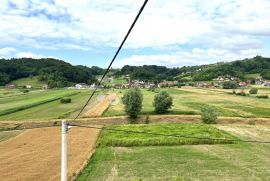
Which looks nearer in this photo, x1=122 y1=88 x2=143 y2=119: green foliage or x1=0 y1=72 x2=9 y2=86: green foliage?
x1=122 y1=88 x2=143 y2=119: green foliage

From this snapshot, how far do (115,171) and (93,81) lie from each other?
15595cm

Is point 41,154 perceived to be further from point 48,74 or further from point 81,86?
point 48,74

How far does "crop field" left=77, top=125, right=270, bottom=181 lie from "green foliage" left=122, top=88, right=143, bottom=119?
23.5 m

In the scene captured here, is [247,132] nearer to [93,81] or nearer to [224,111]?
[224,111]

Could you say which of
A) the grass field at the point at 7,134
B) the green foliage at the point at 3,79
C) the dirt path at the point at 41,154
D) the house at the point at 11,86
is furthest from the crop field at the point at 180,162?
the green foliage at the point at 3,79

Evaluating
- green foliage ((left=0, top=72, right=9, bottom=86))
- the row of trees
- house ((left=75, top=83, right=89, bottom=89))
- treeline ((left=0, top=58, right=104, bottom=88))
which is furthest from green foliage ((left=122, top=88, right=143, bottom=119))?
green foliage ((left=0, top=72, right=9, bottom=86))

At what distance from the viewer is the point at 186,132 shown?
150ft

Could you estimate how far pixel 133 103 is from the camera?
64.1m

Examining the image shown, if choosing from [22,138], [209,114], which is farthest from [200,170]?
[209,114]

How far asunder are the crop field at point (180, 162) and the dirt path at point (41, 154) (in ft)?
5.28

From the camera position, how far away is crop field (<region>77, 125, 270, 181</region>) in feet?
90.5

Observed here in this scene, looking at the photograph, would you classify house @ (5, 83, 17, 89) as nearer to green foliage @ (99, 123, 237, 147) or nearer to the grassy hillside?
the grassy hillside

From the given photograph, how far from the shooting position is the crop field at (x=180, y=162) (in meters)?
27.6

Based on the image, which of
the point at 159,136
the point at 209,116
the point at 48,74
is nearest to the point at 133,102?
the point at 209,116
